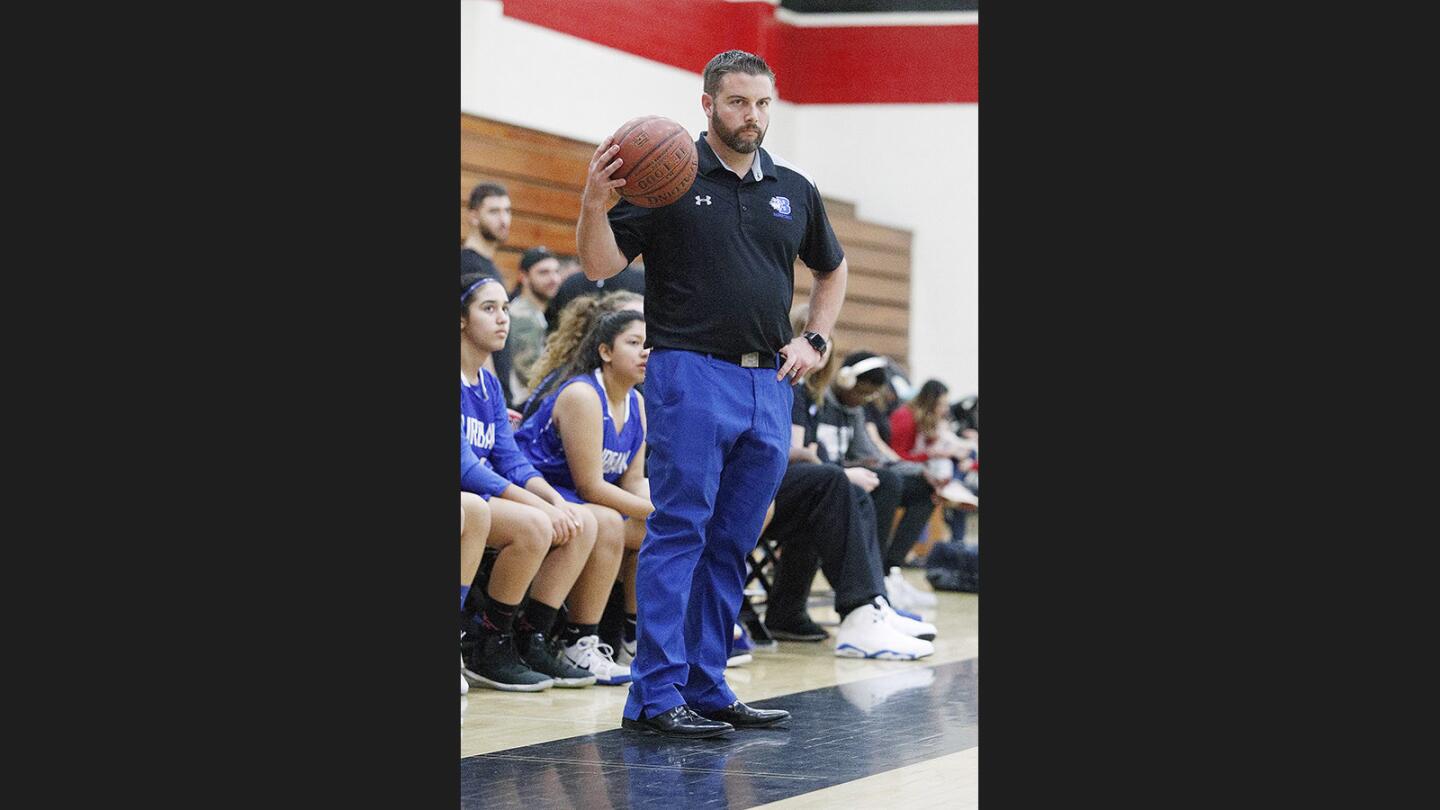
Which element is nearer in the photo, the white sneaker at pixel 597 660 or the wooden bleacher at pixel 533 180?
the white sneaker at pixel 597 660

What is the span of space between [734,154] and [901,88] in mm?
8768

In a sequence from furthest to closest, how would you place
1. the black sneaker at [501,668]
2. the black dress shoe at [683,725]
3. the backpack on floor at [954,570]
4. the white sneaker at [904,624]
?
the backpack on floor at [954,570] → the white sneaker at [904,624] → the black sneaker at [501,668] → the black dress shoe at [683,725]

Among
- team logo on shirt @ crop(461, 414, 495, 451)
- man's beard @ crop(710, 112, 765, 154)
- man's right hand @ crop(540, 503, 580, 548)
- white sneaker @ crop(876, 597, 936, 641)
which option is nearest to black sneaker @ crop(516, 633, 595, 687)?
man's right hand @ crop(540, 503, 580, 548)

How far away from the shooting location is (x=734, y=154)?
3.79 meters

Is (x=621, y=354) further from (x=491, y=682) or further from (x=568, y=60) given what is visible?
(x=568, y=60)

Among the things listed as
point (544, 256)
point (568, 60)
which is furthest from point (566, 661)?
point (568, 60)

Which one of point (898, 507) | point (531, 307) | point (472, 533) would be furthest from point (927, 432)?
point (472, 533)

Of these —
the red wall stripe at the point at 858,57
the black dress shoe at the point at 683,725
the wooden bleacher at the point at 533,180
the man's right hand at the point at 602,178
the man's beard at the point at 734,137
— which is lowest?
the black dress shoe at the point at 683,725

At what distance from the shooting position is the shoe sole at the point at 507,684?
4.53 m

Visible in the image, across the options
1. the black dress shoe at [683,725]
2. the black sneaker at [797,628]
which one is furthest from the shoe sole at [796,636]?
the black dress shoe at [683,725]

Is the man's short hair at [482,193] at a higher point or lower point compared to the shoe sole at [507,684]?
higher

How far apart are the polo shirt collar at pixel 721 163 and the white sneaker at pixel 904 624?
6.97 ft

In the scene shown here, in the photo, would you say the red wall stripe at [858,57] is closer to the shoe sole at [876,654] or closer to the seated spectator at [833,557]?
the seated spectator at [833,557]

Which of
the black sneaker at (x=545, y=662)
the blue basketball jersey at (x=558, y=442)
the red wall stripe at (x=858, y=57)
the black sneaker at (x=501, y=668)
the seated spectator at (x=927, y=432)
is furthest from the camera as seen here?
the red wall stripe at (x=858, y=57)
